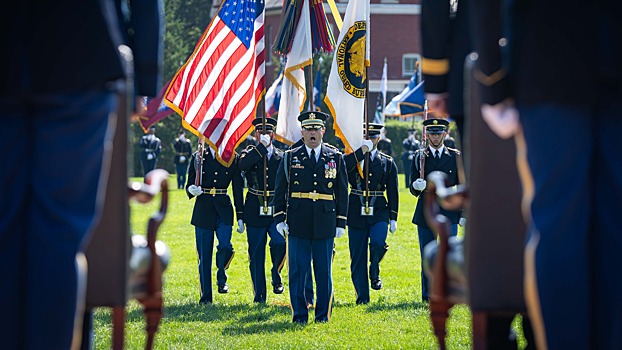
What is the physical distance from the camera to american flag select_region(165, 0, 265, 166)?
12.5m

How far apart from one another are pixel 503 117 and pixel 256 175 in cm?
983

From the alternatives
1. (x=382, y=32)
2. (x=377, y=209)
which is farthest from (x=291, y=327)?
(x=382, y=32)

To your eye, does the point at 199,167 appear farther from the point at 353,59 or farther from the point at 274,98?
the point at 274,98

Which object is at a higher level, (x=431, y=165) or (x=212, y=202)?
(x=431, y=165)

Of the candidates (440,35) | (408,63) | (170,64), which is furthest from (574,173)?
(408,63)

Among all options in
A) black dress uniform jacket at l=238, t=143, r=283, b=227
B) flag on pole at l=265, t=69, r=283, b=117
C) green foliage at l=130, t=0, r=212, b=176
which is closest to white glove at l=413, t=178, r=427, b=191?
black dress uniform jacket at l=238, t=143, r=283, b=227

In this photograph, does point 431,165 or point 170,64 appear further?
point 170,64

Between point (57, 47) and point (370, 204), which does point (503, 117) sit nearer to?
point (57, 47)

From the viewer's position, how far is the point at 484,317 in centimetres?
421

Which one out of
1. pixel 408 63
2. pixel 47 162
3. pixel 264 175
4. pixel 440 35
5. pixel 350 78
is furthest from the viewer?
pixel 408 63

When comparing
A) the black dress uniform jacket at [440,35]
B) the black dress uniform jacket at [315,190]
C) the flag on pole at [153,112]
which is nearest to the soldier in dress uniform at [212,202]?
the black dress uniform jacket at [315,190]

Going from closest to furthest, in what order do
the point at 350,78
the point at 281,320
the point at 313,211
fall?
the point at 313,211
the point at 281,320
the point at 350,78

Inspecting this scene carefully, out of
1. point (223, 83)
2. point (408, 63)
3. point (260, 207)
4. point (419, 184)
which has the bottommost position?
point (260, 207)

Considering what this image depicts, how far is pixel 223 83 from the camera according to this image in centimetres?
1254
